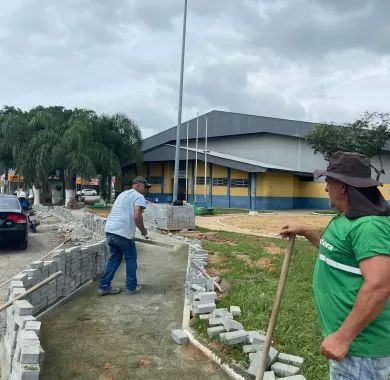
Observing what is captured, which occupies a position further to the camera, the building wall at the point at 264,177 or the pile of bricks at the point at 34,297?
the building wall at the point at 264,177

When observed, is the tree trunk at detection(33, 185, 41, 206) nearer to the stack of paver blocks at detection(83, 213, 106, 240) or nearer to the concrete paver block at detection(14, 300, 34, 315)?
the stack of paver blocks at detection(83, 213, 106, 240)

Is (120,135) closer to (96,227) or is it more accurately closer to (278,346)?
(96,227)

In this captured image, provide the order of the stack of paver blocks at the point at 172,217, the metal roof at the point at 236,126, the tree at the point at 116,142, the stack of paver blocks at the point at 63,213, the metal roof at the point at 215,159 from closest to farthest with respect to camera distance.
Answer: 1. the stack of paver blocks at the point at 172,217
2. the stack of paver blocks at the point at 63,213
3. the tree at the point at 116,142
4. the metal roof at the point at 215,159
5. the metal roof at the point at 236,126

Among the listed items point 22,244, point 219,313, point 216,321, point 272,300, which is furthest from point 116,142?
point 216,321

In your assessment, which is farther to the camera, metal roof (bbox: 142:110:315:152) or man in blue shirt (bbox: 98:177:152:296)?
metal roof (bbox: 142:110:315:152)

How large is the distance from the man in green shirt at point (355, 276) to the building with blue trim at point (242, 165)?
28.7m

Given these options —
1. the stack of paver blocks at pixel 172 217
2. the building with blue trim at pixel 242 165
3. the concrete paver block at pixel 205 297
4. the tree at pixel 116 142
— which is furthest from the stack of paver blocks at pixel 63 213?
the concrete paver block at pixel 205 297

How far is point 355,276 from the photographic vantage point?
6.72 feet

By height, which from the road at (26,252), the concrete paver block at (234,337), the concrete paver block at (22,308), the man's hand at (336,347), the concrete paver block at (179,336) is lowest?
the road at (26,252)

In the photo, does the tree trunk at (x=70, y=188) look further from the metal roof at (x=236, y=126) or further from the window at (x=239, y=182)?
the window at (x=239, y=182)

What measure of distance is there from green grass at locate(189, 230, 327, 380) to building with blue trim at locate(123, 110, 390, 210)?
2217cm

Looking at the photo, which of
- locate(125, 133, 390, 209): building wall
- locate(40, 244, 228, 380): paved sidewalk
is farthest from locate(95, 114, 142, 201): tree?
locate(40, 244, 228, 380): paved sidewalk

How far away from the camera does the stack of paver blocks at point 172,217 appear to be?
14586mm

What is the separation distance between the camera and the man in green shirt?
193 centimetres
